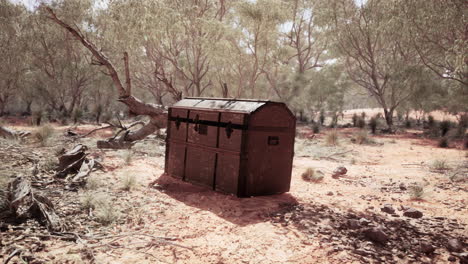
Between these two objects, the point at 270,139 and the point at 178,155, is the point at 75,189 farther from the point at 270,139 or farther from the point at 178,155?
the point at 270,139

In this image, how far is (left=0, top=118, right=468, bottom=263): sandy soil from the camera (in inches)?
110

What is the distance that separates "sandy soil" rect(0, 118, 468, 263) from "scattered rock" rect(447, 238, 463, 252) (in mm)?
75

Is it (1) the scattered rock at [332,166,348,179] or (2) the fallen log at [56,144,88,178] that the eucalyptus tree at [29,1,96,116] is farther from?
(1) the scattered rock at [332,166,348,179]

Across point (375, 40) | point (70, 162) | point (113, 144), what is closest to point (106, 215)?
point (70, 162)

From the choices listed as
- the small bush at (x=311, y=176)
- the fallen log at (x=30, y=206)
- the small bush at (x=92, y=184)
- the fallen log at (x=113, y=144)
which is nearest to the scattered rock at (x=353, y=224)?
the small bush at (x=311, y=176)

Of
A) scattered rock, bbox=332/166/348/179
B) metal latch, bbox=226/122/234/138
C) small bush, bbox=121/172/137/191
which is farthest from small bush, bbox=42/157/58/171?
scattered rock, bbox=332/166/348/179

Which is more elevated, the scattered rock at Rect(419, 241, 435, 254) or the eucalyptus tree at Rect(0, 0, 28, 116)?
the eucalyptus tree at Rect(0, 0, 28, 116)

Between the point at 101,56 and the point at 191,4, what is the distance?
1202 centimetres

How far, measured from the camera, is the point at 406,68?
1922 cm

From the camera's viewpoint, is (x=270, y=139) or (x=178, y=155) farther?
(x=178, y=155)

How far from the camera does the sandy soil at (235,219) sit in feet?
9.16

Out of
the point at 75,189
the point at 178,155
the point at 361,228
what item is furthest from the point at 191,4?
the point at 361,228

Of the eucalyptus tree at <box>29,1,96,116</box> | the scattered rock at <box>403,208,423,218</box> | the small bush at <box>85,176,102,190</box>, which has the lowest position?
the small bush at <box>85,176,102,190</box>

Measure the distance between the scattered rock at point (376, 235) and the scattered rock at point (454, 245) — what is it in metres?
0.62
